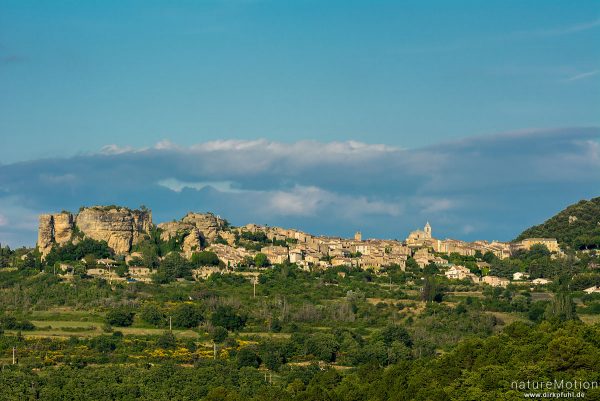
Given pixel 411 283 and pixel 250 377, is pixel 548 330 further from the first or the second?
pixel 411 283

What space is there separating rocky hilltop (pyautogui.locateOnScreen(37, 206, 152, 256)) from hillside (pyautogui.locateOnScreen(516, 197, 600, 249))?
27.5 m

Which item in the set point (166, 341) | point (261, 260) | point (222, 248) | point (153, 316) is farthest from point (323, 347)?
point (222, 248)

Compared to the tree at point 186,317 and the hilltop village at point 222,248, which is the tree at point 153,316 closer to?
the tree at point 186,317

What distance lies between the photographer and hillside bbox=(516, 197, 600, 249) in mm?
82375

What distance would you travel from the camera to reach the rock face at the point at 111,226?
247ft

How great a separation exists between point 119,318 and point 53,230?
59.8 ft

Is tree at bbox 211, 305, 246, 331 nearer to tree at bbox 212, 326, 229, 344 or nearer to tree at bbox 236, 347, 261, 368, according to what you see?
tree at bbox 212, 326, 229, 344

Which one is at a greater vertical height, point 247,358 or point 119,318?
point 119,318

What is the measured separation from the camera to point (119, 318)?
58.3 meters

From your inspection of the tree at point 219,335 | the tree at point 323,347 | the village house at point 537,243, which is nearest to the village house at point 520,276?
the village house at point 537,243

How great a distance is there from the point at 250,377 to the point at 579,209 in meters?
46.7

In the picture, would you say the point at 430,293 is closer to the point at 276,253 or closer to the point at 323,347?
the point at 323,347

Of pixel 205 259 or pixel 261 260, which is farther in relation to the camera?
pixel 261 260

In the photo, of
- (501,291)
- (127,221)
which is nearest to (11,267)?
(127,221)
